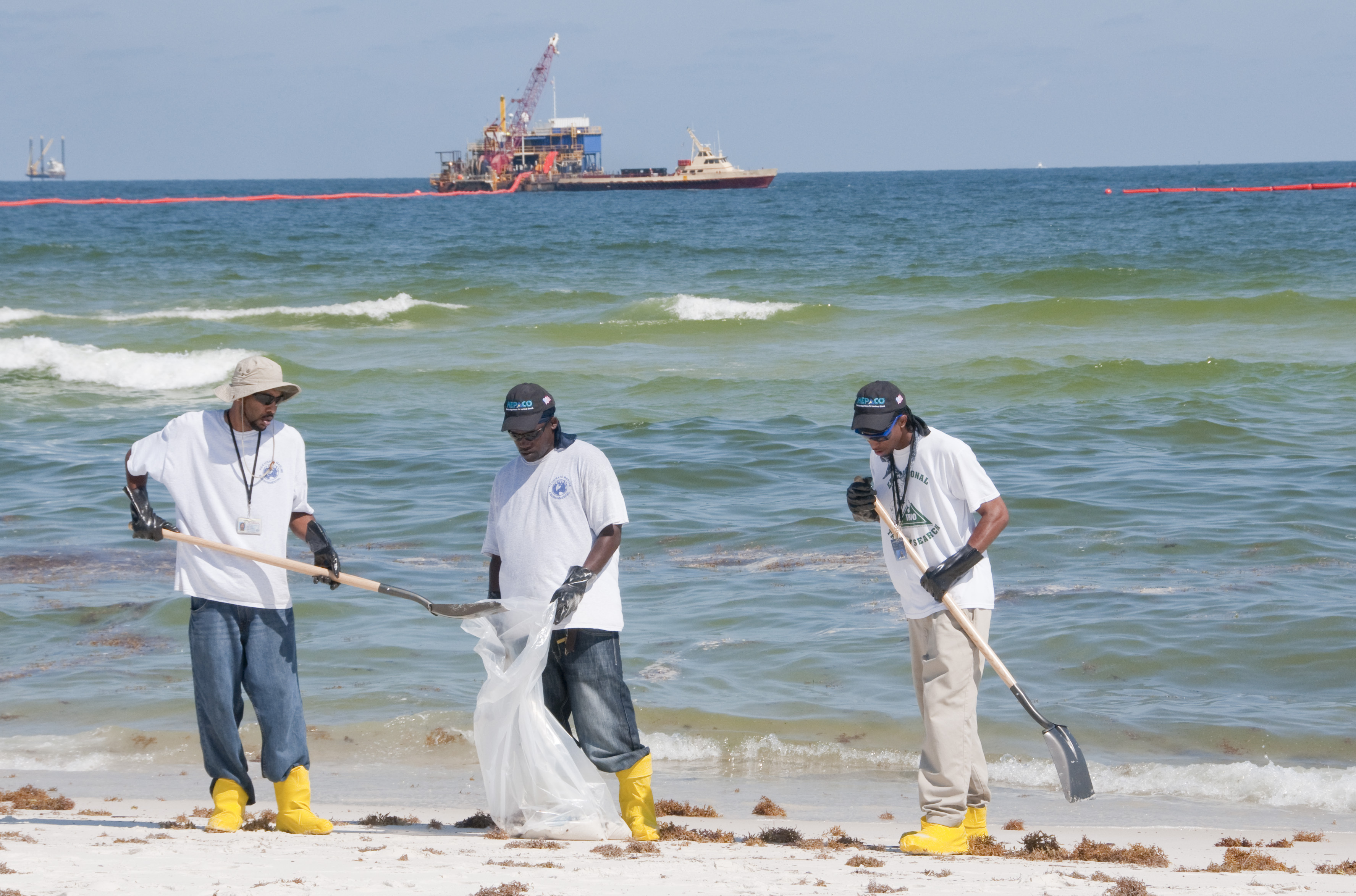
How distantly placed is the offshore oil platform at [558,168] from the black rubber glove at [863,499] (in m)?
100

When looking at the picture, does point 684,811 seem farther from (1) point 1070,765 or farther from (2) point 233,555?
(2) point 233,555

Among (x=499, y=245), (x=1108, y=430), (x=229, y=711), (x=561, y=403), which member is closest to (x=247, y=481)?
(x=229, y=711)

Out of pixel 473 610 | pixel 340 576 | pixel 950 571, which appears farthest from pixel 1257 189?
pixel 340 576

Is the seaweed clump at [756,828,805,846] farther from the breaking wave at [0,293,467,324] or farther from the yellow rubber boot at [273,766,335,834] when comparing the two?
the breaking wave at [0,293,467,324]

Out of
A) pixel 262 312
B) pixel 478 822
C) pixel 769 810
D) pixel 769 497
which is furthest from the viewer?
pixel 262 312

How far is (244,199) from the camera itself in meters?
105

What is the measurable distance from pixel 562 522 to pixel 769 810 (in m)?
1.65

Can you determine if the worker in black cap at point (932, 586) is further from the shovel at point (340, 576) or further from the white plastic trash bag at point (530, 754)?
the shovel at point (340, 576)

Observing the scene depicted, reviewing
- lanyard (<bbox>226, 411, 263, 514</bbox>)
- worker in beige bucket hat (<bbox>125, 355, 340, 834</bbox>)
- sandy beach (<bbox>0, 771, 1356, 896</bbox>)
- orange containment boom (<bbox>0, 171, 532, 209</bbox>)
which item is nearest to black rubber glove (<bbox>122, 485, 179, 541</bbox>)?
worker in beige bucket hat (<bbox>125, 355, 340, 834</bbox>)

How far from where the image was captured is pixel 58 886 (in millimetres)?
3621

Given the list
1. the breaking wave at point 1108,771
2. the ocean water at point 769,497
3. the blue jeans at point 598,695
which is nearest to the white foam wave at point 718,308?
the ocean water at point 769,497

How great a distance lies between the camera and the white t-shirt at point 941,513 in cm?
443

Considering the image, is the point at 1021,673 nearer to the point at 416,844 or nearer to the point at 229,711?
the point at 416,844

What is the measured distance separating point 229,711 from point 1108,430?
10942 mm
